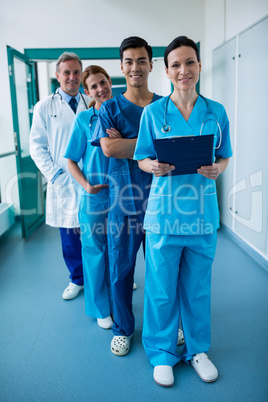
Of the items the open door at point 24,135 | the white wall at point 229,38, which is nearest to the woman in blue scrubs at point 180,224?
the white wall at point 229,38

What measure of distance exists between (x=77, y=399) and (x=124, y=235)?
0.67m

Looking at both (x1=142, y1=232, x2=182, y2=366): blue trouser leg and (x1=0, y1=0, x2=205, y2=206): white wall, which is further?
(x1=0, y1=0, x2=205, y2=206): white wall

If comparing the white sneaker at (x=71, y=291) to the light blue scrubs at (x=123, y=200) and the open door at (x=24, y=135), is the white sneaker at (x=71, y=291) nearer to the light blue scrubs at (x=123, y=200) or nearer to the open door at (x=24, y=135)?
the light blue scrubs at (x=123, y=200)

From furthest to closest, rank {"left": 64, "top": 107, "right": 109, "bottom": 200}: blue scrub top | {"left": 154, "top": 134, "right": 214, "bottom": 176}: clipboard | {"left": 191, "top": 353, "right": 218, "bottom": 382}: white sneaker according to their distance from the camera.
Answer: {"left": 64, "top": 107, "right": 109, "bottom": 200}: blue scrub top, {"left": 191, "top": 353, "right": 218, "bottom": 382}: white sneaker, {"left": 154, "top": 134, "right": 214, "bottom": 176}: clipboard

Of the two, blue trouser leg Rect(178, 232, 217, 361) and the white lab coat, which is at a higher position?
the white lab coat

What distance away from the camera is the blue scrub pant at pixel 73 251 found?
7.24 feet

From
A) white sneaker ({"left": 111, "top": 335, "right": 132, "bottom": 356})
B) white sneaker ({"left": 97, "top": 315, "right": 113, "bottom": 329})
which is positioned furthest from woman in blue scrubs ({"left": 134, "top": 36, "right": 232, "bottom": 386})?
white sneaker ({"left": 97, "top": 315, "right": 113, "bottom": 329})

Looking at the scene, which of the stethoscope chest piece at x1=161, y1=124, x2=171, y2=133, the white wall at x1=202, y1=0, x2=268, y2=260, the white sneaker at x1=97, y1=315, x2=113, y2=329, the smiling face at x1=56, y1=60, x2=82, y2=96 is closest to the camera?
the stethoscope chest piece at x1=161, y1=124, x2=171, y2=133

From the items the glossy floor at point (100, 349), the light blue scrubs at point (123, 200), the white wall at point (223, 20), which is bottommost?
the glossy floor at point (100, 349)

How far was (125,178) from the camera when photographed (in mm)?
1564

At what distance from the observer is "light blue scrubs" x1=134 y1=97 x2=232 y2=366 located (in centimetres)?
134

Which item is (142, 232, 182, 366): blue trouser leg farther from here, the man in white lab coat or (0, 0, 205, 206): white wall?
(0, 0, 205, 206): white wall

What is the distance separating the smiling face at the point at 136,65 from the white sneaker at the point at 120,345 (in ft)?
3.73

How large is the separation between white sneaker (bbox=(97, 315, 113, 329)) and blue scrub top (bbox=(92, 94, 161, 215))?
635mm
